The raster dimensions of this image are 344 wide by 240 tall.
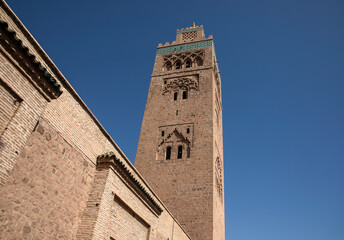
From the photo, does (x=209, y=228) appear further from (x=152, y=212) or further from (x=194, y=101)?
(x=194, y=101)

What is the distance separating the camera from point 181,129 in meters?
15.9

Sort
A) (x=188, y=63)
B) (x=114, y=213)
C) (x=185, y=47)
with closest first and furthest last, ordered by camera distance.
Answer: (x=114, y=213), (x=188, y=63), (x=185, y=47)

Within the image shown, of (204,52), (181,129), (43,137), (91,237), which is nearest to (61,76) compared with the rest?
(43,137)

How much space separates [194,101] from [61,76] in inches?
460

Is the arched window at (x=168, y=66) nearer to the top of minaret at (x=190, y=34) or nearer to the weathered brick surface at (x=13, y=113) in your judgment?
the top of minaret at (x=190, y=34)

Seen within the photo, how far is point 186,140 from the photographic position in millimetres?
15367

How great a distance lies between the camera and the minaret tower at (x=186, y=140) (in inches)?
526

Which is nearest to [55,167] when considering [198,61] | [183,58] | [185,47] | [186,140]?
[186,140]

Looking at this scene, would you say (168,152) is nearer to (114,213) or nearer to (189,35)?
(114,213)

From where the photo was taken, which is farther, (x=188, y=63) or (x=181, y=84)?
(x=188, y=63)

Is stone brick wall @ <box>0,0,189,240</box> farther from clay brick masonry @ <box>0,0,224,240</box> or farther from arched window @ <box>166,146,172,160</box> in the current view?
arched window @ <box>166,146,172,160</box>

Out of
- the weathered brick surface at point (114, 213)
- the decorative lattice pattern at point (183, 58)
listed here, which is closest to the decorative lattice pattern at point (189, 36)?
the decorative lattice pattern at point (183, 58)

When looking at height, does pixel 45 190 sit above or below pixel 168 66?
below

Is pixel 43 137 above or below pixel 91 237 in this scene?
above
